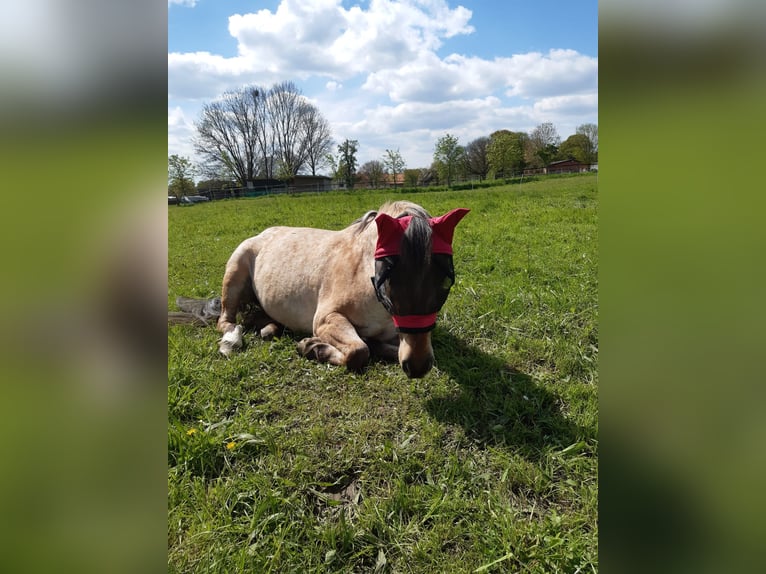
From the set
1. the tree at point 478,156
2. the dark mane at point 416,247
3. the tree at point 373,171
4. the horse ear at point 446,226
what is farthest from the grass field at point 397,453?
the tree at point 478,156

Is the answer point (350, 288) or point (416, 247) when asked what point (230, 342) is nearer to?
point (350, 288)

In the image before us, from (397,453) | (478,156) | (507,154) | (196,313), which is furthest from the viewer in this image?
(478,156)

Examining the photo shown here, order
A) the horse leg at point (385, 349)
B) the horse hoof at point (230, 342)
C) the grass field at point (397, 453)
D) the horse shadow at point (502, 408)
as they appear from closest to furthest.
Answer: the grass field at point (397, 453)
the horse shadow at point (502, 408)
the horse leg at point (385, 349)
the horse hoof at point (230, 342)

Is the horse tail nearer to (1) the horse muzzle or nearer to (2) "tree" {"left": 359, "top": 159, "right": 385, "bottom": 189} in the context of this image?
(1) the horse muzzle

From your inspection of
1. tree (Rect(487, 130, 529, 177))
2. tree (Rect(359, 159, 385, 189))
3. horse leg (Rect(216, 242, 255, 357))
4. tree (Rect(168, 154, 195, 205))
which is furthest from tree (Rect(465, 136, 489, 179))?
horse leg (Rect(216, 242, 255, 357))

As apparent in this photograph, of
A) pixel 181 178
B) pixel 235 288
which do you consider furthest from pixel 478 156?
Answer: pixel 235 288

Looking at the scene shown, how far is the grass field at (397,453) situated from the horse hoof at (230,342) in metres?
0.17

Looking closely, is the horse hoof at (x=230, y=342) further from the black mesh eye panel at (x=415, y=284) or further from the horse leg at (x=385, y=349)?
the black mesh eye panel at (x=415, y=284)

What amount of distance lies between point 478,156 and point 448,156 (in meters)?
11.3

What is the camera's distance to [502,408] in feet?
10.5

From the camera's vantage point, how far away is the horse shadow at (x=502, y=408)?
9.29 ft
